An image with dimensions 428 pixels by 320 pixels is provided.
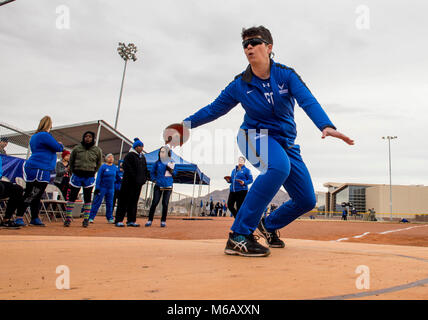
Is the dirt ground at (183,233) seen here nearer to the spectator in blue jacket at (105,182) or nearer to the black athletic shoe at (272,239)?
the spectator in blue jacket at (105,182)

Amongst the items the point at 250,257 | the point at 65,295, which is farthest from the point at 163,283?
the point at 250,257

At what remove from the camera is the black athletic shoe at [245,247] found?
245 centimetres

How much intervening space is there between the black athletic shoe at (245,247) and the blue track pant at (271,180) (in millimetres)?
52

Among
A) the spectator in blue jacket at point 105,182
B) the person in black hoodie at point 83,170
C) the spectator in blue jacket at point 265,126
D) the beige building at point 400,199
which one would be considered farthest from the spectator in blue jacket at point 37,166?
the beige building at point 400,199

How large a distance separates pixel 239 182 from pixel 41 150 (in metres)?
4.99

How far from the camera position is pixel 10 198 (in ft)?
18.5

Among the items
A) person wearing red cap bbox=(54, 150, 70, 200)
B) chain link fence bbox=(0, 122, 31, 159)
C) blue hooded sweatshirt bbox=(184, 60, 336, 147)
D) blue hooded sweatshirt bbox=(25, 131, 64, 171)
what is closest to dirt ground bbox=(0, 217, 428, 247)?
blue hooded sweatshirt bbox=(25, 131, 64, 171)

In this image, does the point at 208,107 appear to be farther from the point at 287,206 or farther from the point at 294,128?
the point at 287,206

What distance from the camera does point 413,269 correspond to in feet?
6.14

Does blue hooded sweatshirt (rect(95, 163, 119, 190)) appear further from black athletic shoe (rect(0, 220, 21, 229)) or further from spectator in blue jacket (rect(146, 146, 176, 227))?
black athletic shoe (rect(0, 220, 21, 229))

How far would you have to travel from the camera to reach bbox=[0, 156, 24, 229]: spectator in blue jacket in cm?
546

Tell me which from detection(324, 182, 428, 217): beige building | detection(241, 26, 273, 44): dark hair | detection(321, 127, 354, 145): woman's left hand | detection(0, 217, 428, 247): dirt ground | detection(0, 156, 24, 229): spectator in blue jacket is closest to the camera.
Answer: detection(321, 127, 354, 145): woman's left hand

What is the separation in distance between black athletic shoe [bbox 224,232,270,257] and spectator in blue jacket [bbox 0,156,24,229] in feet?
14.9

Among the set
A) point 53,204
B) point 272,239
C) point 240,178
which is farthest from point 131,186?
point 272,239
